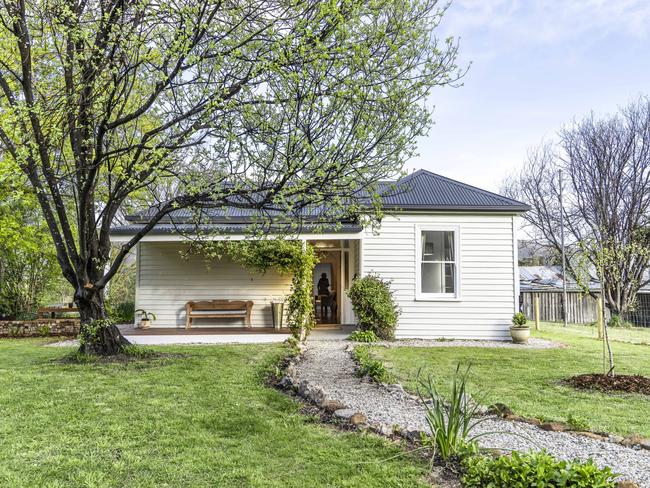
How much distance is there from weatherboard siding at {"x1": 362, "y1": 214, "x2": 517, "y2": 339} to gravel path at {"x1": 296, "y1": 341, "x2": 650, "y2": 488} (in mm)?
5038

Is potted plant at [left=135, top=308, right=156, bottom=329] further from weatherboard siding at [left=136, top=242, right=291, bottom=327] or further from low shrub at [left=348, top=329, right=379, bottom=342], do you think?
low shrub at [left=348, top=329, right=379, bottom=342]

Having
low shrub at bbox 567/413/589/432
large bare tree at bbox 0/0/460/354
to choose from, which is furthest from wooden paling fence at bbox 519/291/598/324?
low shrub at bbox 567/413/589/432

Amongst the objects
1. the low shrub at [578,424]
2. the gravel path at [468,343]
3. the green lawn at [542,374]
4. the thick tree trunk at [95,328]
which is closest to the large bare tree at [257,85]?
the thick tree trunk at [95,328]

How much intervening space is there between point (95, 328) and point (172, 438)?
431 centimetres

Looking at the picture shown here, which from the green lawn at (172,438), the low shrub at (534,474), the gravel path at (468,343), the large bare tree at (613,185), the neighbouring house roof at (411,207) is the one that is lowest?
the gravel path at (468,343)

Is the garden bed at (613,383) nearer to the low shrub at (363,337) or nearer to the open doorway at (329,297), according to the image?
the low shrub at (363,337)

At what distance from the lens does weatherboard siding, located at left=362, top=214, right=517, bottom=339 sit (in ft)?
37.9

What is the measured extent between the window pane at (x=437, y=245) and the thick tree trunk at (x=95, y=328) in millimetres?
7492

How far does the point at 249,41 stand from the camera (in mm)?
5613

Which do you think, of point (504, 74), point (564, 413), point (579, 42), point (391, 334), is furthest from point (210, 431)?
point (579, 42)

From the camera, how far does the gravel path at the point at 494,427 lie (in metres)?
3.26

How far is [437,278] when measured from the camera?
38.8 feet

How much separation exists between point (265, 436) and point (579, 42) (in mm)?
13569

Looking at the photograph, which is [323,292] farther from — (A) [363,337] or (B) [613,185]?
(B) [613,185]
